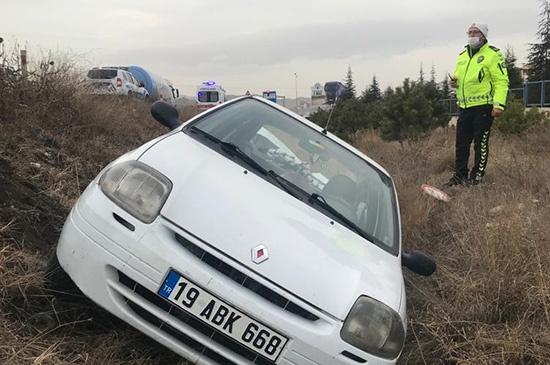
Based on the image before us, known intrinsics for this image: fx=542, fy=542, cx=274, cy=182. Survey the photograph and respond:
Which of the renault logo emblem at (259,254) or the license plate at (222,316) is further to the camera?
the renault logo emblem at (259,254)

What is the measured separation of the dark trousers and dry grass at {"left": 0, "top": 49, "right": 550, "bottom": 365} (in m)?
0.32

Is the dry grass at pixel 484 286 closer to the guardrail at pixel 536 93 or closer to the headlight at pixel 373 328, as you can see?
the headlight at pixel 373 328

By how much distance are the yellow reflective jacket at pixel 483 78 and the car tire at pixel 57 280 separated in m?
5.75

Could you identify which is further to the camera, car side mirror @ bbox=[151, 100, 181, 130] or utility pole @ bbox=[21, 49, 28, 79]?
utility pole @ bbox=[21, 49, 28, 79]

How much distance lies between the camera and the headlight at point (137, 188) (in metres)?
2.58

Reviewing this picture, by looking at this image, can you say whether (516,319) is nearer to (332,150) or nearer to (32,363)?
(332,150)

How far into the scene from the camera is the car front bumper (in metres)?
2.36

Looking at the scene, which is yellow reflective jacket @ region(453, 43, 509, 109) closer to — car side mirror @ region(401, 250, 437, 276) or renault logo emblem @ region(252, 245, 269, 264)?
car side mirror @ region(401, 250, 437, 276)

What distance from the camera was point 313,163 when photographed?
11.9ft

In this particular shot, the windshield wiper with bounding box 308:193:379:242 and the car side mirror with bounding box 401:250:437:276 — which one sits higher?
the windshield wiper with bounding box 308:193:379:242

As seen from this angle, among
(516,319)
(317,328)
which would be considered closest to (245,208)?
(317,328)

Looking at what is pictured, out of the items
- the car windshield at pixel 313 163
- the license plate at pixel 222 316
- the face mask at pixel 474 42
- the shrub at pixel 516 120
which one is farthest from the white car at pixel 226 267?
the shrub at pixel 516 120

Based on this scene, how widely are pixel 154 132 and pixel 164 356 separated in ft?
33.2

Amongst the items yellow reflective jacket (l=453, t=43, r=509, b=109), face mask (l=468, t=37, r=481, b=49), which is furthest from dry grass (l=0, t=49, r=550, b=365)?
face mask (l=468, t=37, r=481, b=49)
